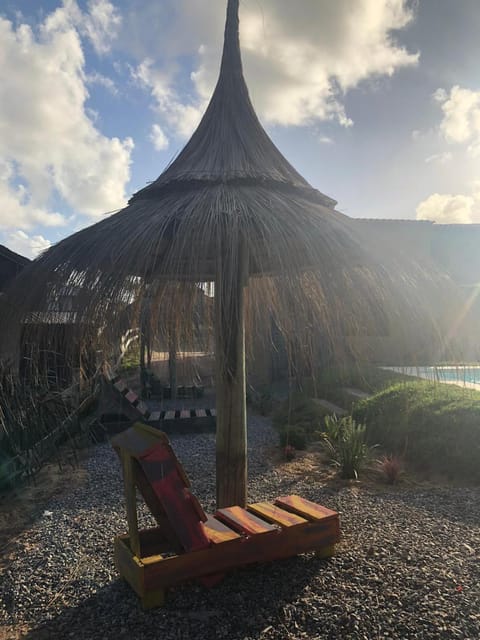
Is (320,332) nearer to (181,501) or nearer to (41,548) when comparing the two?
(181,501)

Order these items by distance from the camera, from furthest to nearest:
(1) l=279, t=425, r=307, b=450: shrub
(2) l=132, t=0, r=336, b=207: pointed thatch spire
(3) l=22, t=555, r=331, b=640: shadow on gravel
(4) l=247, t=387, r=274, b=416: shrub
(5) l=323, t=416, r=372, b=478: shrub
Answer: (4) l=247, t=387, r=274, b=416: shrub
(1) l=279, t=425, r=307, b=450: shrub
(5) l=323, t=416, r=372, b=478: shrub
(2) l=132, t=0, r=336, b=207: pointed thatch spire
(3) l=22, t=555, r=331, b=640: shadow on gravel

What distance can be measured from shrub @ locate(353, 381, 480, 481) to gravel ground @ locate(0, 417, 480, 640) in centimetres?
100

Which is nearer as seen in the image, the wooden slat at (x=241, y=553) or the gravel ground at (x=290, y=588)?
the gravel ground at (x=290, y=588)

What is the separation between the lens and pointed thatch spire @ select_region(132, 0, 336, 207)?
3061mm

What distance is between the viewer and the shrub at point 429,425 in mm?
4977

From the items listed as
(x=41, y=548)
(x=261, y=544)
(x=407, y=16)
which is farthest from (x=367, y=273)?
(x=407, y=16)

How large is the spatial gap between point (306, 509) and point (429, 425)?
3.16m

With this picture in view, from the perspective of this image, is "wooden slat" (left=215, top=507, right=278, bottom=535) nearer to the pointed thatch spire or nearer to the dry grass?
the dry grass

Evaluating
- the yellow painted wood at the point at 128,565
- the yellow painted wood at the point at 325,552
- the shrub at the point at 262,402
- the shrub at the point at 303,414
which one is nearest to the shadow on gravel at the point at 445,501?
the yellow painted wood at the point at 325,552

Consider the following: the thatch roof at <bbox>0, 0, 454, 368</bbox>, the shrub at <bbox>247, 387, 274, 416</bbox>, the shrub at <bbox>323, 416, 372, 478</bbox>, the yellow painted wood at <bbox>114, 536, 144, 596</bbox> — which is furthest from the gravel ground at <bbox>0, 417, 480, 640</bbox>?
the shrub at <bbox>247, 387, 274, 416</bbox>

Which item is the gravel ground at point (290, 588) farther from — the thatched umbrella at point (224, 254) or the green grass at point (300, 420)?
the green grass at point (300, 420)

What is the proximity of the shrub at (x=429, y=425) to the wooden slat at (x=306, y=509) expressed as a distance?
101 inches

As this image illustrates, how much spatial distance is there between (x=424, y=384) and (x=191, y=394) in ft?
17.1

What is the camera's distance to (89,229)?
2.84m
